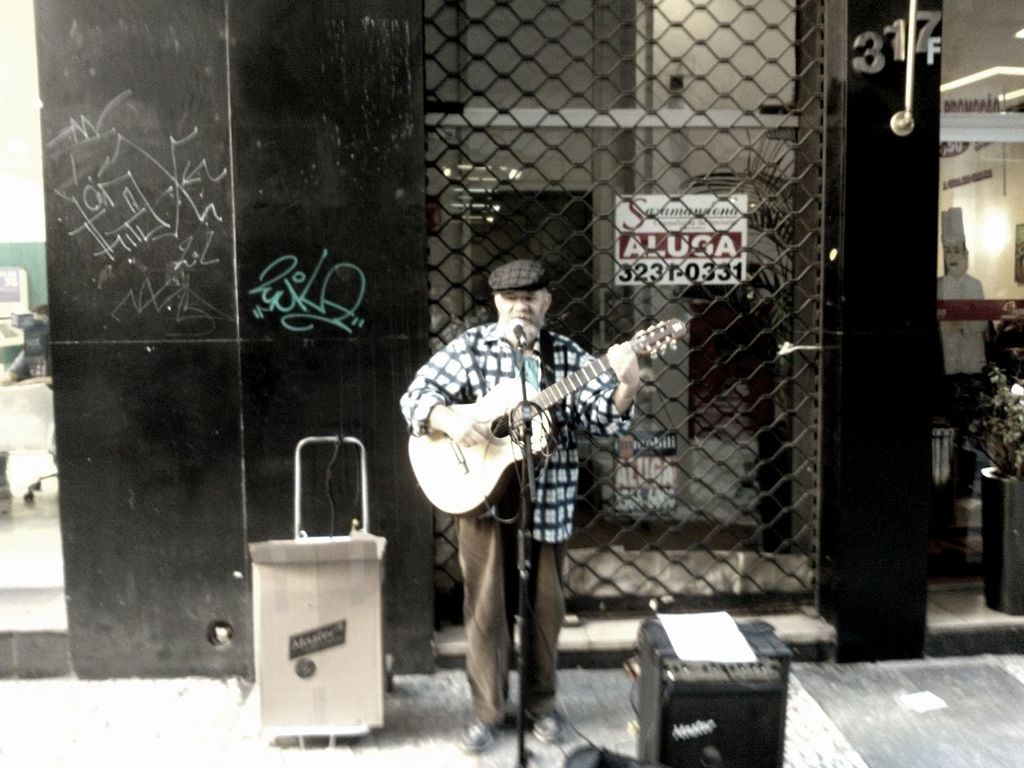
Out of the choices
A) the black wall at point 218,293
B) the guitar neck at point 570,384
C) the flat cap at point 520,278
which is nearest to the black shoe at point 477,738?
the black wall at point 218,293

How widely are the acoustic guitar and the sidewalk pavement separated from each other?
113 centimetres

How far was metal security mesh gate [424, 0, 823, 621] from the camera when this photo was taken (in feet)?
17.4

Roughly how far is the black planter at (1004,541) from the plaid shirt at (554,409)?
259cm

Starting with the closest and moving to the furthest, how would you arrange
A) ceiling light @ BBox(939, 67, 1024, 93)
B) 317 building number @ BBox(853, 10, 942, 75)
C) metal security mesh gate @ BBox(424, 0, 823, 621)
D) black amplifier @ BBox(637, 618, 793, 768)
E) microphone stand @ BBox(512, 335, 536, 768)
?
black amplifier @ BBox(637, 618, 793, 768) → microphone stand @ BBox(512, 335, 536, 768) → 317 building number @ BBox(853, 10, 942, 75) → metal security mesh gate @ BBox(424, 0, 823, 621) → ceiling light @ BBox(939, 67, 1024, 93)

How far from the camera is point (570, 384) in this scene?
3.88 m

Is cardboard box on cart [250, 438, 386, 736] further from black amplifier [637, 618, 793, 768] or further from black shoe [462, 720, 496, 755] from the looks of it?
black amplifier [637, 618, 793, 768]

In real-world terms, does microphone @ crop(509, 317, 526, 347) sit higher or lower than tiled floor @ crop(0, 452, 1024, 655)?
Result: higher

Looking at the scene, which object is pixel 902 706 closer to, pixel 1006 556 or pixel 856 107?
pixel 1006 556

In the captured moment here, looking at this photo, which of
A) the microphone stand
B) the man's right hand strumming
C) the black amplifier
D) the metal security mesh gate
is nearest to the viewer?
the black amplifier

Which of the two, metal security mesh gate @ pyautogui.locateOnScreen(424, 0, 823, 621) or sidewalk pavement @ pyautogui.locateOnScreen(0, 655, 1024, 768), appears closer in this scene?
sidewalk pavement @ pyautogui.locateOnScreen(0, 655, 1024, 768)

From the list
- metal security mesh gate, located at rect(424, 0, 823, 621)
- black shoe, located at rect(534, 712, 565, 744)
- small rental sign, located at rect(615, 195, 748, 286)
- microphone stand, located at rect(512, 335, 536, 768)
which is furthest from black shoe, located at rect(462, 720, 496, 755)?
small rental sign, located at rect(615, 195, 748, 286)

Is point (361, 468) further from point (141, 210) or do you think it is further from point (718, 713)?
point (718, 713)

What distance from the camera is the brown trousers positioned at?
4.20 m

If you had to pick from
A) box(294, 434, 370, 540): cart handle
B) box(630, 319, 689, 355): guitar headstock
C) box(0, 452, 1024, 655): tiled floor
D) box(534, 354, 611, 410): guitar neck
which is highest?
box(630, 319, 689, 355): guitar headstock
